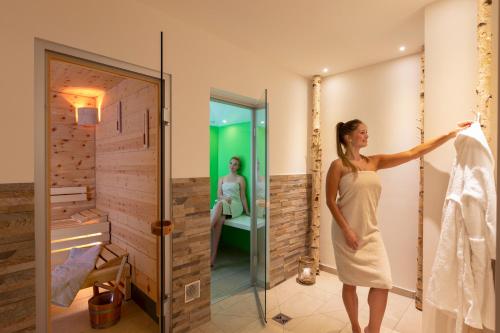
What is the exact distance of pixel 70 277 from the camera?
6.94 ft

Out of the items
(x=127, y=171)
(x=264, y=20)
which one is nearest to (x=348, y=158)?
(x=264, y=20)

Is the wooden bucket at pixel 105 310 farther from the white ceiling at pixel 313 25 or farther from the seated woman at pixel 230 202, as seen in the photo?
the white ceiling at pixel 313 25

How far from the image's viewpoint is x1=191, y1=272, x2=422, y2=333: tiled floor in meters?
2.07

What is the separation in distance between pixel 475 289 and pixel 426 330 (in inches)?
22.0

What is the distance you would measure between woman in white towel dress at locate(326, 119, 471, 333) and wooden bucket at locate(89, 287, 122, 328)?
184cm

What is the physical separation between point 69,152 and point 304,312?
333 cm

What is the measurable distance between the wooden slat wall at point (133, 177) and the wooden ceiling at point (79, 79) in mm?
107

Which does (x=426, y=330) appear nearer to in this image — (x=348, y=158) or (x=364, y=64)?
(x=348, y=158)

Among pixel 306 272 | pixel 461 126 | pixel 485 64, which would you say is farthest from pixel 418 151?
pixel 306 272

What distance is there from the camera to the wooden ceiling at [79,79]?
2.39m

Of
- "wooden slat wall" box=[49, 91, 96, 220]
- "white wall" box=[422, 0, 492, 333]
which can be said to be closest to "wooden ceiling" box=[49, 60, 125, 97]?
"wooden slat wall" box=[49, 91, 96, 220]

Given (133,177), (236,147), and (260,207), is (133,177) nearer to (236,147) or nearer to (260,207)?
(260,207)

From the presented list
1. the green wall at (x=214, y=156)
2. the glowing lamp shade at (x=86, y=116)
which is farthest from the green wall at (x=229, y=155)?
the glowing lamp shade at (x=86, y=116)

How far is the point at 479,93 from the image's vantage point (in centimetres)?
149
